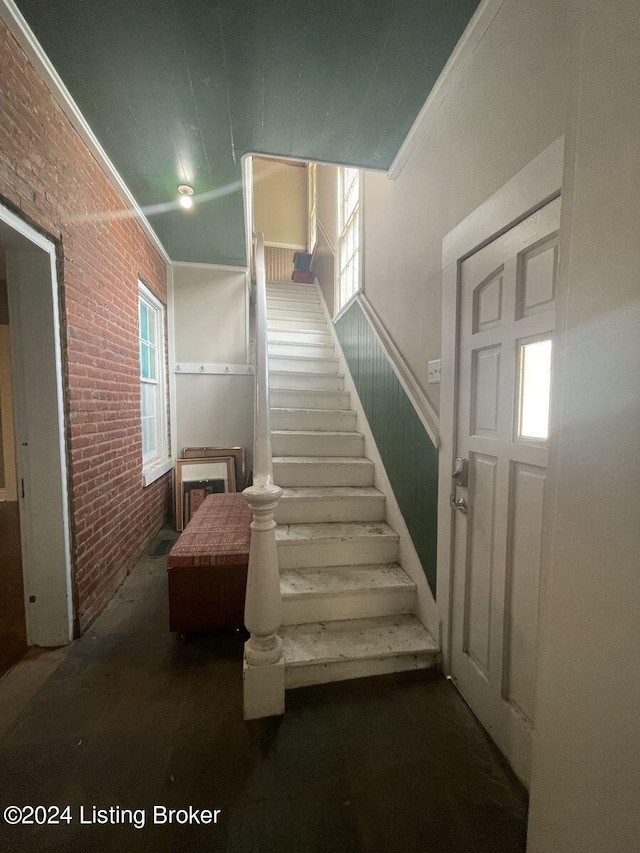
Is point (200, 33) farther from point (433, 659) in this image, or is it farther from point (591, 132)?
point (433, 659)

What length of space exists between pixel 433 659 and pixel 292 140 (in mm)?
2940

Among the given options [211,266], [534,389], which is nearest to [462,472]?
[534,389]

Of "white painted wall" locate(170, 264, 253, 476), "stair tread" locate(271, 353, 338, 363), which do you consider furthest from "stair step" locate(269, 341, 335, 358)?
"white painted wall" locate(170, 264, 253, 476)

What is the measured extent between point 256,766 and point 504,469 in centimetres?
143

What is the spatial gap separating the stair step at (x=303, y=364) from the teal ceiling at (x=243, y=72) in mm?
1510

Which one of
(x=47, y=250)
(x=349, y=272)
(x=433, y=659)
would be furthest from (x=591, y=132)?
(x=349, y=272)

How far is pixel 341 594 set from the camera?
5.65 ft

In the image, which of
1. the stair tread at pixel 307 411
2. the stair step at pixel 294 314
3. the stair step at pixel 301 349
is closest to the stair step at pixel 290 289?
the stair step at pixel 294 314

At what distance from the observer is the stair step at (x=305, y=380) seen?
302 cm

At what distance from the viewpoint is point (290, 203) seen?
6.77 metres

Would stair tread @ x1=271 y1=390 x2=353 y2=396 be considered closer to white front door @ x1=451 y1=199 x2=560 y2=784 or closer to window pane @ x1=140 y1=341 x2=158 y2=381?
window pane @ x1=140 y1=341 x2=158 y2=381

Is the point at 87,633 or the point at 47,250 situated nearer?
the point at 47,250

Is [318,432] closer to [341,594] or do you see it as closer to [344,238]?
[341,594]

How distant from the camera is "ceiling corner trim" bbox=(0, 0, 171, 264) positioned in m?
1.31
